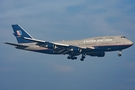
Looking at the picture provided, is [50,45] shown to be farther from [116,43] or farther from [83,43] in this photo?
[116,43]

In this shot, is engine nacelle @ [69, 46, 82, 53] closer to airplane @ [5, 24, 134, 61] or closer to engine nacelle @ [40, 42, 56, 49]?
airplane @ [5, 24, 134, 61]

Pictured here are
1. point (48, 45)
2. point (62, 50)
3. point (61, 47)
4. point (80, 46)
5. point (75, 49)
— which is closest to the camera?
point (75, 49)

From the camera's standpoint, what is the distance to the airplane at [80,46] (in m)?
125

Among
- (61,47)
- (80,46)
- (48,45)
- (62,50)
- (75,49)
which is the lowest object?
(62,50)

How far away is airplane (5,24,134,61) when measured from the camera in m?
125

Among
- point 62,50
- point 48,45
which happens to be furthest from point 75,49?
point 48,45

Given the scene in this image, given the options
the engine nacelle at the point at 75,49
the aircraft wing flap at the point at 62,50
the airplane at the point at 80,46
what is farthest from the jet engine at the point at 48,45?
the engine nacelle at the point at 75,49

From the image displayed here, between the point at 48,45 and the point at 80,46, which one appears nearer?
the point at 48,45

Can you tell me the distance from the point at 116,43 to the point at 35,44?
2830 centimetres

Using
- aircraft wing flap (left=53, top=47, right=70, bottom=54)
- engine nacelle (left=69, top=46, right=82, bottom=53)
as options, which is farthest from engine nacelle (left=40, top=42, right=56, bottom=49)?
engine nacelle (left=69, top=46, right=82, bottom=53)

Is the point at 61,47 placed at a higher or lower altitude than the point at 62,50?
higher

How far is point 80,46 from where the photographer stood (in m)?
130

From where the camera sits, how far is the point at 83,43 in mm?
130375

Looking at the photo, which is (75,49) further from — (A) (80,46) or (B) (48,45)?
(B) (48,45)
